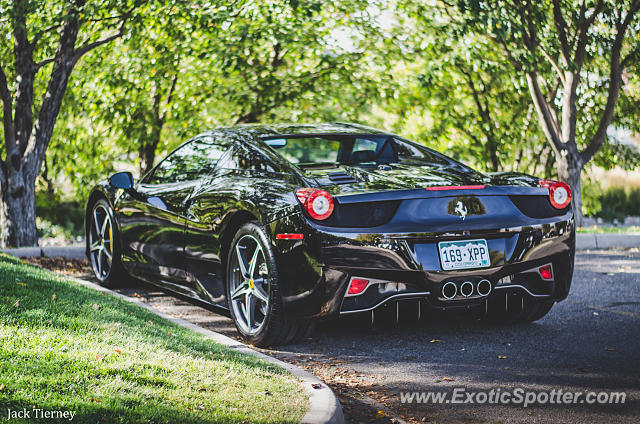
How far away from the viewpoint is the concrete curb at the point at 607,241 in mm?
10992

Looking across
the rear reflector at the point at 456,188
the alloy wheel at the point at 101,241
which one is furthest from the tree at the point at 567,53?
the rear reflector at the point at 456,188

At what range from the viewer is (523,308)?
5645mm

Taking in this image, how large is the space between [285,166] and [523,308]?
7.05 feet

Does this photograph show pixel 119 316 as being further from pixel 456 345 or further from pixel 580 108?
pixel 580 108

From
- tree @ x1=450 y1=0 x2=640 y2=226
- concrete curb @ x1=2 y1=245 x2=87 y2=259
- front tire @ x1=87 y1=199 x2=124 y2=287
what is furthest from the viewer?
tree @ x1=450 y1=0 x2=640 y2=226

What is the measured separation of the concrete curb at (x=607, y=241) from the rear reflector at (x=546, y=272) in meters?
6.18

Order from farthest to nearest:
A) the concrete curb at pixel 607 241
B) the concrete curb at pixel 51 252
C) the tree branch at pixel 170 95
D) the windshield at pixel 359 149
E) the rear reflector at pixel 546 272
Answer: the tree branch at pixel 170 95
the concrete curb at pixel 607 241
the concrete curb at pixel 51 252
the windshield at pixel 359 149
the rear reflector at pixel 546 272

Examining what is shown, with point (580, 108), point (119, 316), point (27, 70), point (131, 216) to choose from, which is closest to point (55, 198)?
point (27, 70)

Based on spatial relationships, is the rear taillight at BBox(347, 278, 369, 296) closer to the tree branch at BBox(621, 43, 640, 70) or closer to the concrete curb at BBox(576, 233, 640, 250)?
the concrete curb at BBox(576, 233, 640, 250)

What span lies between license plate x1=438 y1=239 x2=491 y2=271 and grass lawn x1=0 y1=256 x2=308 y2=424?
1.26 meters

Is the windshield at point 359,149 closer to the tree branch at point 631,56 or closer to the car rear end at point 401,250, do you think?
the car rear end at point 401,250

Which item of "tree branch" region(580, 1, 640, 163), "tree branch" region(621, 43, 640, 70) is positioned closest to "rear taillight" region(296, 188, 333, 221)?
"tree branch" region(580, 1, 640, 163)

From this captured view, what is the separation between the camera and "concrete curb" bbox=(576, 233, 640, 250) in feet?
36.1

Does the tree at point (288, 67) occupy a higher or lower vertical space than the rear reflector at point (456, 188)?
higher
